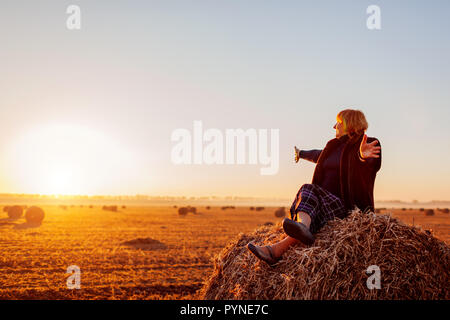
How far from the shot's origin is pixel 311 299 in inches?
159

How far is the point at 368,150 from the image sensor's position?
15.6ft

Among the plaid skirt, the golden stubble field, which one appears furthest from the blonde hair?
the golden stubble field

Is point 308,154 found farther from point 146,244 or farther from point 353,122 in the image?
point 146,244

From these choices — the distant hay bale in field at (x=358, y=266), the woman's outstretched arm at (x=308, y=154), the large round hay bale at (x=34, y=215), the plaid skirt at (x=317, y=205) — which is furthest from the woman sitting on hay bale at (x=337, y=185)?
the large round hay bale at (x=34, y=215)

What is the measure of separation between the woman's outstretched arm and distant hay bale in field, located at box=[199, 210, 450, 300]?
52.4 inches

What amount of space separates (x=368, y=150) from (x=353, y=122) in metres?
0.44

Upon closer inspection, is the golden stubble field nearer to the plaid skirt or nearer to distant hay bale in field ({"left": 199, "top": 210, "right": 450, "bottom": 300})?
distant hay bale in field ({"left": 199, "top": 210, "right": 450, "bottom": 300})

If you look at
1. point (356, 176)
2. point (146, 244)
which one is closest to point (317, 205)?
point (356, 176)

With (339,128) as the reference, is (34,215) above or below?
below

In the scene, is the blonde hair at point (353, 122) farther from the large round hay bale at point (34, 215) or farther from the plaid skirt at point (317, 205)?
the large round hay bale at point (34, 215)

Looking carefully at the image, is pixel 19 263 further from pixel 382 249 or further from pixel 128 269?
pixel 382 249

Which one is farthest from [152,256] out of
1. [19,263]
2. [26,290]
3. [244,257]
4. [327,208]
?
[327,208]

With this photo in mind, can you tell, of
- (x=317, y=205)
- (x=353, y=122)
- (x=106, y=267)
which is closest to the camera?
(x=317, y=205)
